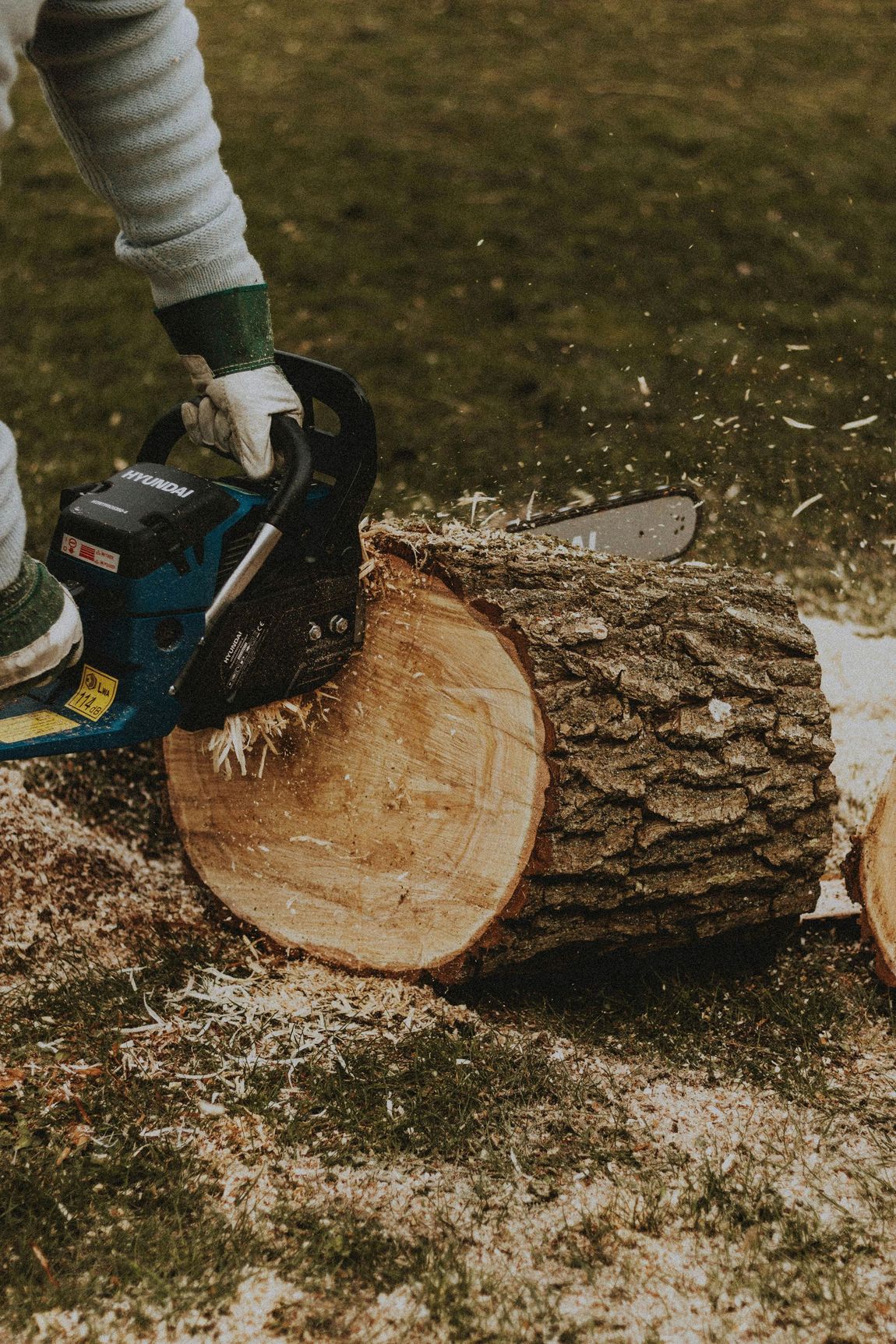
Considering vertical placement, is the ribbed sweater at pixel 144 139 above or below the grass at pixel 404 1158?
above

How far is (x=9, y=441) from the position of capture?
68.4 inches

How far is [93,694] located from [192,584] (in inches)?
11.4

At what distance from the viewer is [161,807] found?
3.03 metres

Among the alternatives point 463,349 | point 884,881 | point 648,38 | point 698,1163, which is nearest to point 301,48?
point 648,38

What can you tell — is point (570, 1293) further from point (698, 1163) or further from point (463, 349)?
point (463, 349)

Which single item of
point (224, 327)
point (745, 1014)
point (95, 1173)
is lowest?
point (745, 1014)

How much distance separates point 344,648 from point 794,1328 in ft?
4.54

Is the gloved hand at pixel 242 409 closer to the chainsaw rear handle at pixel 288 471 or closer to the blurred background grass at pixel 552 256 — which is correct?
the chainsaw rear handle at pixel 288 471

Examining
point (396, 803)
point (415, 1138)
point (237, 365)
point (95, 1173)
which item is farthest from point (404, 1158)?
point (237, 365)

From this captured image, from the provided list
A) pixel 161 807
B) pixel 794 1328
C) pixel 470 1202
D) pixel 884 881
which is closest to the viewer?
pixel 794 1328

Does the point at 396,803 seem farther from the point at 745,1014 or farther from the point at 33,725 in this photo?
the point at 745,1014

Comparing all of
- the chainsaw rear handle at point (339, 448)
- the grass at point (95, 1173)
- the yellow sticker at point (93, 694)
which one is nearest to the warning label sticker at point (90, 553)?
the yellow sticker at point (93, 694)

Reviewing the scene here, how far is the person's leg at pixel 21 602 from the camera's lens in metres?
1.69

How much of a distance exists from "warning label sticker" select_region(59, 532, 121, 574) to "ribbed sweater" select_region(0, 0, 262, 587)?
0.26 meters
